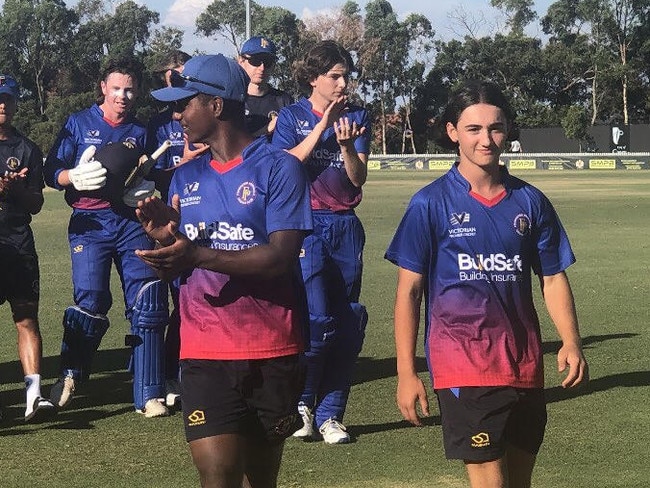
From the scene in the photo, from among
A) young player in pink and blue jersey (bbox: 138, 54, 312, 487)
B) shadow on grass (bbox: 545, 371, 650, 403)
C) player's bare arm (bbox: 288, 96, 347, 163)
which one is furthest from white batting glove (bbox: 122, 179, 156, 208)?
shadow on grass (bbox: 545, 371, 650, 403)

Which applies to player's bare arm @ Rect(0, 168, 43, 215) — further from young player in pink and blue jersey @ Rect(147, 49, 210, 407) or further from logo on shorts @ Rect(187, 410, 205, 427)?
logo on shorts @ Rect(187, 410, 205, 427)

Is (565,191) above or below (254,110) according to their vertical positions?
below

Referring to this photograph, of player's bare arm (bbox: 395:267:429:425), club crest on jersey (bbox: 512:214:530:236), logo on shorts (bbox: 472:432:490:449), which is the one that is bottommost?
logo on shorts (bbox: 472:432:490:449)

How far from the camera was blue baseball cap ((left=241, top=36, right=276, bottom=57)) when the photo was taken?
348 inches

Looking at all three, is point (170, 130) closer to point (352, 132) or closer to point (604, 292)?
point (352, 132)

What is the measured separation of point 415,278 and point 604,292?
33.5 ft

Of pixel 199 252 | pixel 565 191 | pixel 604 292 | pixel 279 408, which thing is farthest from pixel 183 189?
pixel 565 191

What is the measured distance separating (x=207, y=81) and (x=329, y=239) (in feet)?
9.96

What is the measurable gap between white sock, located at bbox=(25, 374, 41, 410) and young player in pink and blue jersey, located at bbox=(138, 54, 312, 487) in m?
3.50

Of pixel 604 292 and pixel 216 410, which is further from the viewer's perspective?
pixel 604 292

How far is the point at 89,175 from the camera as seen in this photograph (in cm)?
769

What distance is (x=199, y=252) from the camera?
14.8 ft

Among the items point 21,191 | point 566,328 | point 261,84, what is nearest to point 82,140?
point 21,191

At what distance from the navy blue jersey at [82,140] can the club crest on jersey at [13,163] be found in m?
0.20
